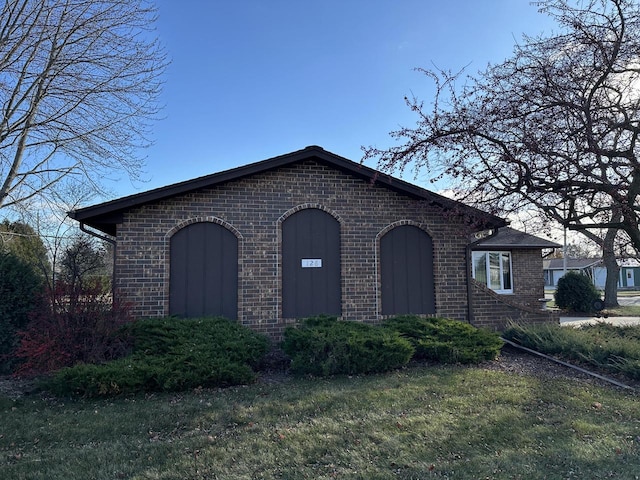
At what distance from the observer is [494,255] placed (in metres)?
18.2

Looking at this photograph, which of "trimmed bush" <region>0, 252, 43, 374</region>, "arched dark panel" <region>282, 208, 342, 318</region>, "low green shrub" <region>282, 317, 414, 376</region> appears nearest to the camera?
"low green shrub" <region>282, 317, 414, 376</region>

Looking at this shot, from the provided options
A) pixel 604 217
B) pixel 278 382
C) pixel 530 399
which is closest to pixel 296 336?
pixel 278 382

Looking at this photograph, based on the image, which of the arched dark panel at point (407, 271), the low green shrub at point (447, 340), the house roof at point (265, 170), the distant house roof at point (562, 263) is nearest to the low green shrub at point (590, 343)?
the low green shrub at point (447, 340)

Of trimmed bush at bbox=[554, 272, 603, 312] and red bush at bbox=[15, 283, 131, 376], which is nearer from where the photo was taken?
red bush at bbox=[15, 283, 131, 376]

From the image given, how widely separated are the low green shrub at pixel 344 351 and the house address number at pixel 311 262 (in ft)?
7.09

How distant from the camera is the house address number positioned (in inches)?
379

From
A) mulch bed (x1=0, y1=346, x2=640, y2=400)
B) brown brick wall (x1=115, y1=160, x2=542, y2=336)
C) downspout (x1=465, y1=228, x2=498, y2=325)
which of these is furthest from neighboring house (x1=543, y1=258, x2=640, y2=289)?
mulch bed (x1=0, y1=346, x2=640, y2=400)

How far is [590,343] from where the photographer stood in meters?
8.70

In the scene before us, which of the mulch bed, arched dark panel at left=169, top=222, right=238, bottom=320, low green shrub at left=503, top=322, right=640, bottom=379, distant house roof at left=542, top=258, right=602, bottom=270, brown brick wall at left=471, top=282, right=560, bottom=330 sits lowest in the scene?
the mulch bed

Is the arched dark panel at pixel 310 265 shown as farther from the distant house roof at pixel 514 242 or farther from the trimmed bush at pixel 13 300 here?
the distant house roof at pixel 514 242

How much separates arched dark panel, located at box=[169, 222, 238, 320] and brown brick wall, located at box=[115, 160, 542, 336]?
15 centimetres

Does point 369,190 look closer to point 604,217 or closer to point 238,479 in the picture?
point 604,217

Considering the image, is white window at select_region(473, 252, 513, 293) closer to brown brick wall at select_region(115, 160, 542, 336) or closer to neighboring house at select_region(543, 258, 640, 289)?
brown brick wall at select_region(115, 160, 542, 336)

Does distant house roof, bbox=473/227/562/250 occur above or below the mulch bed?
above
